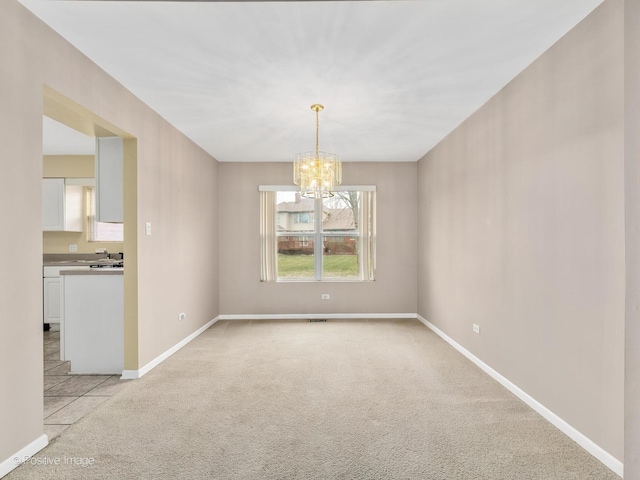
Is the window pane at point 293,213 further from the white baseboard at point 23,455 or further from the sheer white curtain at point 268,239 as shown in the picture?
the white baseboard at point 23,455

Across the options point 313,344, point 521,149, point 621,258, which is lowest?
point 313,344

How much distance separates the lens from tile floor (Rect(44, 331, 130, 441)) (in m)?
2.64

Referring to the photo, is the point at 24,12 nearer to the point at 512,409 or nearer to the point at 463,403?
the point at 463,403

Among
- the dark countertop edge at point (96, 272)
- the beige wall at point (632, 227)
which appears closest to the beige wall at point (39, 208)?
the dark countertop edge at point (96, 272)

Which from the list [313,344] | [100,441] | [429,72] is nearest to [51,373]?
[100,441]

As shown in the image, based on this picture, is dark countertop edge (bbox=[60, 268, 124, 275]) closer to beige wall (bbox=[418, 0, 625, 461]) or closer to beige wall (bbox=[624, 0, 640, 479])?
beige wall (bbox=[418, 0, 625, 461])

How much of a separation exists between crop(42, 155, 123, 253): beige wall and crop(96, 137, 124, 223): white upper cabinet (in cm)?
264

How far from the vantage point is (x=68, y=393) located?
10.2ft

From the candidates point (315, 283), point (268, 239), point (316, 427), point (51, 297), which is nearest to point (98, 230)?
point (51, 297)

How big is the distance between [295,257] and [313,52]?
4127 mm

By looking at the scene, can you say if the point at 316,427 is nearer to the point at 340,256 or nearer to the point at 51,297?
the point at 340,256

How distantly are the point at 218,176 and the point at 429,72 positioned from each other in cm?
412

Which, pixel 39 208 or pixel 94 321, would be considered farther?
pixel 94 321

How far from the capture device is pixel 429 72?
295 cm
